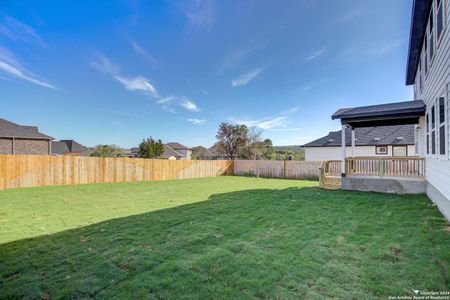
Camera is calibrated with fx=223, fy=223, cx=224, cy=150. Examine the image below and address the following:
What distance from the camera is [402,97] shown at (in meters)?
14.4

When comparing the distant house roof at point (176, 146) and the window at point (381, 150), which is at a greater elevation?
the distant house roof at point (176, 146)

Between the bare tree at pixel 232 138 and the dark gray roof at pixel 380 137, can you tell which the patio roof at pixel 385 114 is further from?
the bare tree at pixel 232 138

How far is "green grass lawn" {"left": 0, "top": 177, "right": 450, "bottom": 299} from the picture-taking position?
2.27 metres

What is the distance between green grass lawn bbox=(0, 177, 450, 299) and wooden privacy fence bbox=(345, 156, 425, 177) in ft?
10.8

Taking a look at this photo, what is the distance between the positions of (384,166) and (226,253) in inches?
332

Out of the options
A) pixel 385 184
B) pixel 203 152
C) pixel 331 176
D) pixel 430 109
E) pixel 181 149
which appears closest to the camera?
pixel 430 109

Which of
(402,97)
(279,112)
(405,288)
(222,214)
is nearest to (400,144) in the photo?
(402,97)

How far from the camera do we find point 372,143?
59.5ft

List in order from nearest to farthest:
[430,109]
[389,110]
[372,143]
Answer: [430,109] < [389,110] < [372,143]

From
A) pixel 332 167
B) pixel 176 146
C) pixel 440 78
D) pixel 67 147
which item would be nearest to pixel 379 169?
pixel 332 167

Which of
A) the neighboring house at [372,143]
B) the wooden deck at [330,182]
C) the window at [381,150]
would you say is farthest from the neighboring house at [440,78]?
the window at [381,150]

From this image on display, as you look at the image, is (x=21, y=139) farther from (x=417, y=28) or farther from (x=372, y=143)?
(x=372, y=143)

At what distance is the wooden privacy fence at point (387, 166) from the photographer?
827cm

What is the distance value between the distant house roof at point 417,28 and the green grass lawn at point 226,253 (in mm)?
5381
